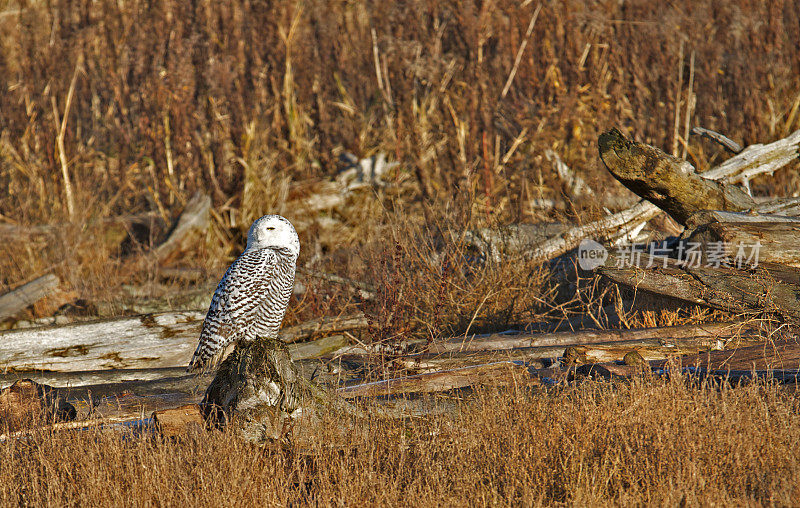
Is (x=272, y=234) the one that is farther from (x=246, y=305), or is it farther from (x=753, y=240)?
(x=753, y=240)

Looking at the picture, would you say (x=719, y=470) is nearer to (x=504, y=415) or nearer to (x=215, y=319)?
(x=504, y=415)

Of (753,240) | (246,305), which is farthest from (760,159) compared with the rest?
(246,305)

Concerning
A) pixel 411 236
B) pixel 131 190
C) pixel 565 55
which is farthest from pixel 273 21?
pixel 411 236

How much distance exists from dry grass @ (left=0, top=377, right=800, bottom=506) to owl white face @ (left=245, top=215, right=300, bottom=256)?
5.35 ft

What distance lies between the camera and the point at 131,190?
1012cm

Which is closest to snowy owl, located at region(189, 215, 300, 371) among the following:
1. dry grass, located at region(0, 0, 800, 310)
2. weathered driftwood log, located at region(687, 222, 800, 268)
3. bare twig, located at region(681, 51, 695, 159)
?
weathered driftwood log, located at region(687, 222, 800, 268)

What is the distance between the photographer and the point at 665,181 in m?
5.75

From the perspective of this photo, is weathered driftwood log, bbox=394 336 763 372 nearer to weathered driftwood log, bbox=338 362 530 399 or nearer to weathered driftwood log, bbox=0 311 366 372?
weathered driftwood log, bbox=338 362 530 399

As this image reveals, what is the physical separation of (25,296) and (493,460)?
5.13 metres

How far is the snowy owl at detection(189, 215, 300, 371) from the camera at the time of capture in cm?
470

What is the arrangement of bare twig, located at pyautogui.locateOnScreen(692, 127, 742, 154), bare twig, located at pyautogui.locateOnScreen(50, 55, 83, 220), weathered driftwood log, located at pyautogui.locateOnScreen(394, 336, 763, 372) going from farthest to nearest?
bare twig, located at pyautogui.locateOnScreen(50, 55, 83, 220), bare twig, located at pyautogui.locateOnScreen(692, 127, 742, 154), weathered driftwood log, located at pyautogui.locateOnScreen(394, 336, 763, 372)

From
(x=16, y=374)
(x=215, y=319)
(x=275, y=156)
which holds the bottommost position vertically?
(x=16, y=374)

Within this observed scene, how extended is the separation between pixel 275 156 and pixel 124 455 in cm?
640

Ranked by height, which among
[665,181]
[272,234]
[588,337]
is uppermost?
[665,181]
